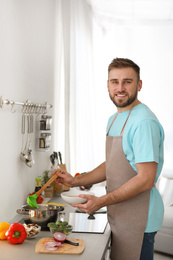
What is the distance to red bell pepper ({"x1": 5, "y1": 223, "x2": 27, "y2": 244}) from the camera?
154 centimetres

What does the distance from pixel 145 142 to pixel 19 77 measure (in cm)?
86

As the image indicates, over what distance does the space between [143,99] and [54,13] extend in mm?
2174

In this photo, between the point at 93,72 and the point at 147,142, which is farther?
the point at 93,72

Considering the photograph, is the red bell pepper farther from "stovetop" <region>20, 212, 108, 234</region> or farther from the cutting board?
"stovetop" <region>20, 212, 108, 234</region>

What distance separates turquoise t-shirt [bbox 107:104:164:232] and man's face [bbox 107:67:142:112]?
0.18 ft

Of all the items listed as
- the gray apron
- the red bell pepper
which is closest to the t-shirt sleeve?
the gray apron

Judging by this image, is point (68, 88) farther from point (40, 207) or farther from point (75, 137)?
→ point (40, 207)

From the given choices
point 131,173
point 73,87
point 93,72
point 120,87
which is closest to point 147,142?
point 131,173

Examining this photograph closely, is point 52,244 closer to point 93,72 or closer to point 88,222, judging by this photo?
point 88,222

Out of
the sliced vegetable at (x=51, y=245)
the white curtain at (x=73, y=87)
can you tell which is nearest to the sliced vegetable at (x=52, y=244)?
the sliced vegetable at (x=51, y=245)

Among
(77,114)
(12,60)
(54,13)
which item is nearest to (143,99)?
(77,114)

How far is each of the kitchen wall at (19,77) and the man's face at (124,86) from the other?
551mm

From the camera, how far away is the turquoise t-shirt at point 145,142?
1.61 meters

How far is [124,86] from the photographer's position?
1791 millimetres
